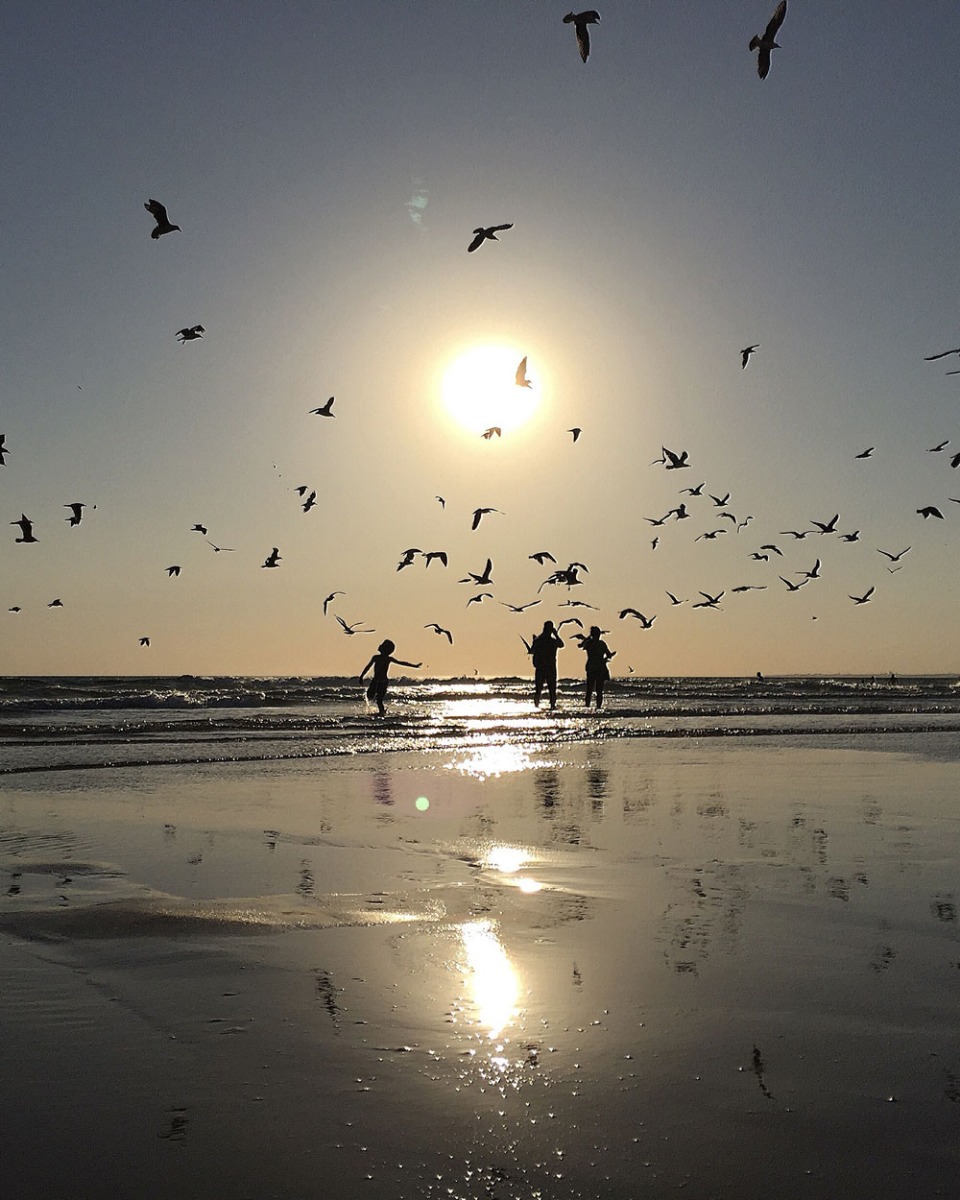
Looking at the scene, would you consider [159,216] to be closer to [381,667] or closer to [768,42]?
[768,42]

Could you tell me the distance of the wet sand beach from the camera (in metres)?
3.74

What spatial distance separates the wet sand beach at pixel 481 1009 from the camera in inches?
147

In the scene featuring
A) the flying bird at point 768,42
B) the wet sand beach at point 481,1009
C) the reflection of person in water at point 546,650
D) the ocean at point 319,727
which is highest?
the flying bird at point 768,42

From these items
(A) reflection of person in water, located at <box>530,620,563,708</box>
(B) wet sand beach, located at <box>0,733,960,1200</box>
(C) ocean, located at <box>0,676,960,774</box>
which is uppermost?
(A) reflection of person in water, located at <box>530,620,563,708</box>

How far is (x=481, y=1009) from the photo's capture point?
17.5 feet

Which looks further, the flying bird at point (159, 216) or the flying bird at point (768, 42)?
the flying bird at point (159, 216)

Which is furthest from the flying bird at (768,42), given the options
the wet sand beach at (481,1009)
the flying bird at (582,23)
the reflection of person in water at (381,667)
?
the reflection of person in water at (381,667)

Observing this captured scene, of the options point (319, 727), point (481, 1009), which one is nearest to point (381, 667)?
point (319, 727)

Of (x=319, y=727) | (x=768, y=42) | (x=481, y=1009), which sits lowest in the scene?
(x=481, y=1009)

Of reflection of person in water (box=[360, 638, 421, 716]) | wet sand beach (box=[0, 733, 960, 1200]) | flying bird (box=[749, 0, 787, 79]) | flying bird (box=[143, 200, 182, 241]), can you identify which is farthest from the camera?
reflection of person in water (box=[360, 638, 421, 716])

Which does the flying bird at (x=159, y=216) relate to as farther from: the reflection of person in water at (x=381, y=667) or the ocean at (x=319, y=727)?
the reflection of person in water at (x=381, y=667)

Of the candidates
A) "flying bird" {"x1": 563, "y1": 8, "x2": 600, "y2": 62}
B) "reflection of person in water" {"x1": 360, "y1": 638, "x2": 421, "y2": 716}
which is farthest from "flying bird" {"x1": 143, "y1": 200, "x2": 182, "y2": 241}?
"reflection of person in water" {"x1": 360, "y1": 638, "x2": 421, "y2": 716}

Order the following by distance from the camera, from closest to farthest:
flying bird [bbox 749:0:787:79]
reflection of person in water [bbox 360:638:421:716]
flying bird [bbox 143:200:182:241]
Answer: flying bird [bbox 749:0:787:79] < flying bird [bbox 143:200:182:241] < reflection of person in water [bbox 360:638:421:716]

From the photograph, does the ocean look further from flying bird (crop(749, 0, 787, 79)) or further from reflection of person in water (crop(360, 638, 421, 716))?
flying bird (crop(749, 0, 787, 79))
